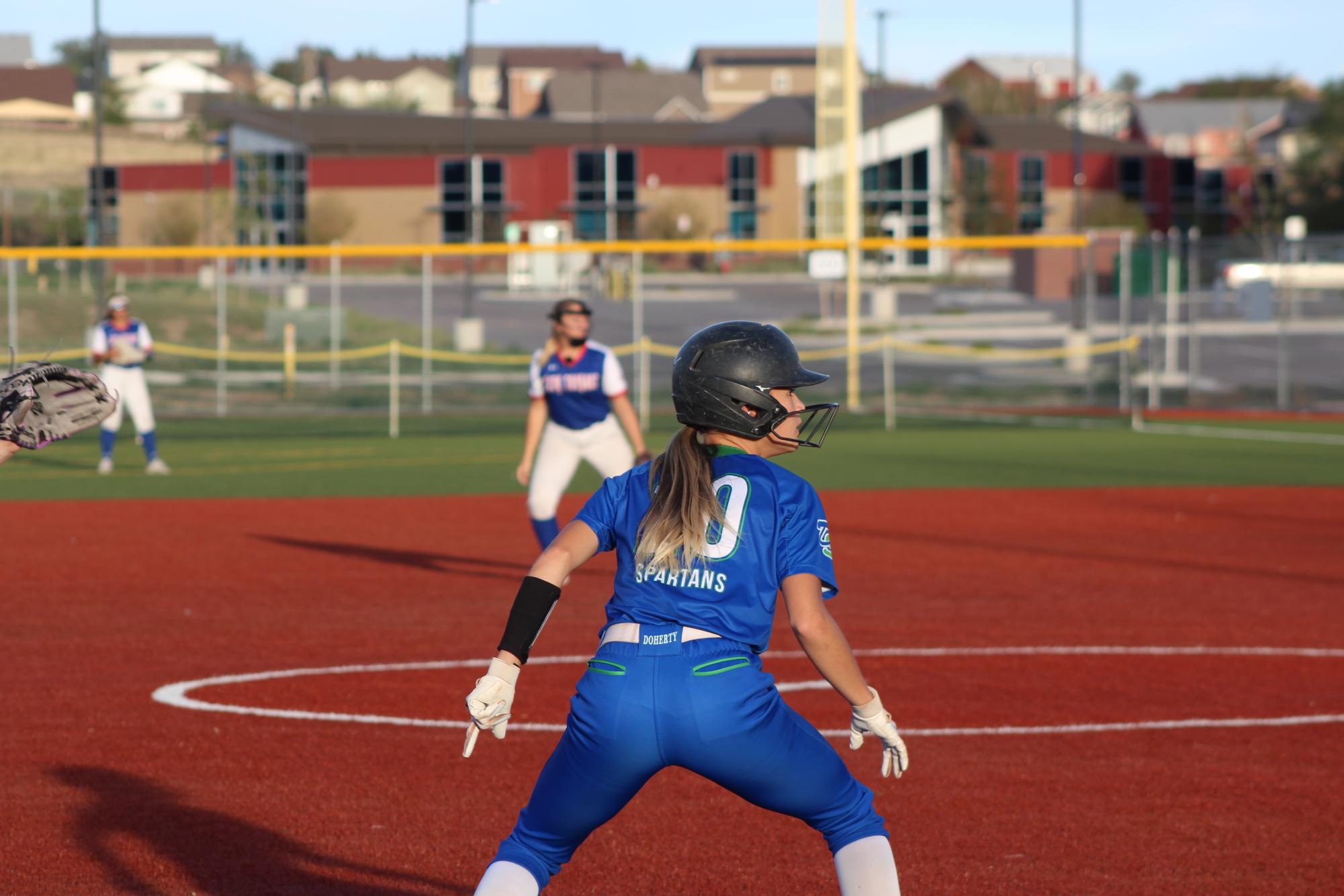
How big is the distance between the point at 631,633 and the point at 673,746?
1.00 ft

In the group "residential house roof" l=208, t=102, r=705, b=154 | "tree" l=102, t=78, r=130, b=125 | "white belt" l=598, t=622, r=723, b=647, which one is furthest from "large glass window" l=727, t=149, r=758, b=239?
"white belt" l=598, t=622, r=723, b=647

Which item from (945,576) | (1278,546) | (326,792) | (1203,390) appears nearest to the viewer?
(326,792)

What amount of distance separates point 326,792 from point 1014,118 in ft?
296

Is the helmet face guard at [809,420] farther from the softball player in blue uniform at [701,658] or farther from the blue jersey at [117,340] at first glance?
the blue jersey at [117,340]

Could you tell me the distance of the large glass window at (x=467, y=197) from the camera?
2768 inches

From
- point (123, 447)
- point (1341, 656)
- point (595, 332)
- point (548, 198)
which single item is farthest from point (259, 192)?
point (1341, 656)

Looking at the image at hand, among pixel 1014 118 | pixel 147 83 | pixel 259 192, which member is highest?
pixel 147 83

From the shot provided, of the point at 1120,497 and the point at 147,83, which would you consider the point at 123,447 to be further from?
the point at 147,83

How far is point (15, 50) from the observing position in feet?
509

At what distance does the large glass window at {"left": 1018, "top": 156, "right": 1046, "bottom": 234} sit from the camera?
8312 cm

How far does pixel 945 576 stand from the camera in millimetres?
13234

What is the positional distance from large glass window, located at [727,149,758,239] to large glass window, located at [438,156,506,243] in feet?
36.0

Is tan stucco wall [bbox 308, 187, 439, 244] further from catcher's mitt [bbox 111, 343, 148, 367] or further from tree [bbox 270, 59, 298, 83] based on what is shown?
tree [bbox 270, 59, 298, 83]

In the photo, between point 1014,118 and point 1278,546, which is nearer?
point 1278,546
